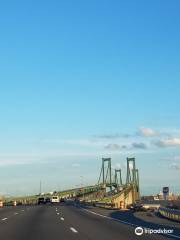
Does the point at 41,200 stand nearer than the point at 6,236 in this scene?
No

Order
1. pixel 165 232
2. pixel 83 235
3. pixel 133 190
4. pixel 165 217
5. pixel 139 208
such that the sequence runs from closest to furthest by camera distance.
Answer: pixel 83 235, pixel 165 232, pixel 165 217, pixel 139 208, pixel 133 190

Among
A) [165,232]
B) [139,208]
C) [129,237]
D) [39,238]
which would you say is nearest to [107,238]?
[129,237]

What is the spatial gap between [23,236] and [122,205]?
4320 cm

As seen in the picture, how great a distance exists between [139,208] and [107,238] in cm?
3128

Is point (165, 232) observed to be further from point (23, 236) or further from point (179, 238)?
point (23, 236)

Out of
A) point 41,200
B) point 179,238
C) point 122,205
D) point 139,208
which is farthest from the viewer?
point 41,200

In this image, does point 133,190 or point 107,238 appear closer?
point 107,238

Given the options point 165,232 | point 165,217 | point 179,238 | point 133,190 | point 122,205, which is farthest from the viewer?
point 133,190

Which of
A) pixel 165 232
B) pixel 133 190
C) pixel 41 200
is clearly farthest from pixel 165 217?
pixel 133 190

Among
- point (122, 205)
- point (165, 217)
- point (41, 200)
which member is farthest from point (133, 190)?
point (165, 217)

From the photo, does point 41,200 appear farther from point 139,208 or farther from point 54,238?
point 54,238

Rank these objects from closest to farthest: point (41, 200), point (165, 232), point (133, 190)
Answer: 1. point (165, 232)
2. point (41, 200)
3. point (133, 190)

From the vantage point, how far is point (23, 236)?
74.0 ft

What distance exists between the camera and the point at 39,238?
21.6 meters
